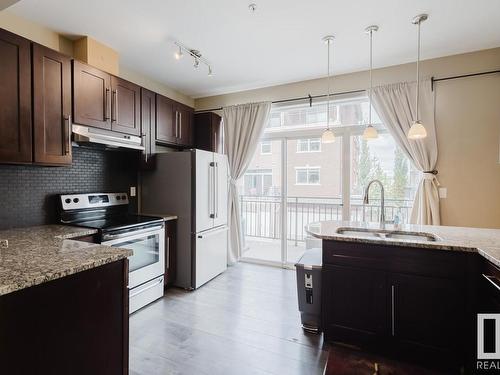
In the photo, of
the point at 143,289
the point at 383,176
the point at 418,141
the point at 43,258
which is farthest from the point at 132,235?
the point at 418,141

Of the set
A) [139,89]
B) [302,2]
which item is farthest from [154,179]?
[302,2]

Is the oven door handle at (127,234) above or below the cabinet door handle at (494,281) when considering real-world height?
above

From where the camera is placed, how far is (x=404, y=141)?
317 centimetres

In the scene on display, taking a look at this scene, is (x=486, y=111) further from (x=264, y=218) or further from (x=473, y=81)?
(x=264, y=218)

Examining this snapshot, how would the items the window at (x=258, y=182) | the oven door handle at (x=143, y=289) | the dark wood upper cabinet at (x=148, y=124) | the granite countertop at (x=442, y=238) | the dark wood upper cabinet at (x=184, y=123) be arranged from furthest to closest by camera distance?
the window at (x=258, y=182), the dark wood upper cabinet at (x=184, y=123), the dark wood upper cabinet at (x=148, y=124), the oven door handle at (x=143, y=289), the granite countertop at (x=442, y=238)

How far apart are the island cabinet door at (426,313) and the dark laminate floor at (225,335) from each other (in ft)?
2.03

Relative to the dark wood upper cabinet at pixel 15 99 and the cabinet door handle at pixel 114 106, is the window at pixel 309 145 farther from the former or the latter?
the dark wood upper cabinet at pixel 15 99

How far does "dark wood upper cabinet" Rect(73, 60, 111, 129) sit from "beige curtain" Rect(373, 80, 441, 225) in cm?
314

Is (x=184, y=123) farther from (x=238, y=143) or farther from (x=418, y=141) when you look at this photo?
(x=418, y=141)

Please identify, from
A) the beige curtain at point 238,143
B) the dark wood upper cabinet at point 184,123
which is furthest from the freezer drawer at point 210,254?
the dark wood upper cabinet at point 184,123

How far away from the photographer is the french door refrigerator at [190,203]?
321 centimetres

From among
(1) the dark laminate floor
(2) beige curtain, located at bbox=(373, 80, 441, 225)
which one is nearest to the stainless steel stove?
(1) the dark laminate floor

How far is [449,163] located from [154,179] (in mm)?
3529

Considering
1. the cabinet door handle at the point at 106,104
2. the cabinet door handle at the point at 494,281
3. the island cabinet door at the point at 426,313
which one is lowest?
the island cabinet door at the point at 426,313
